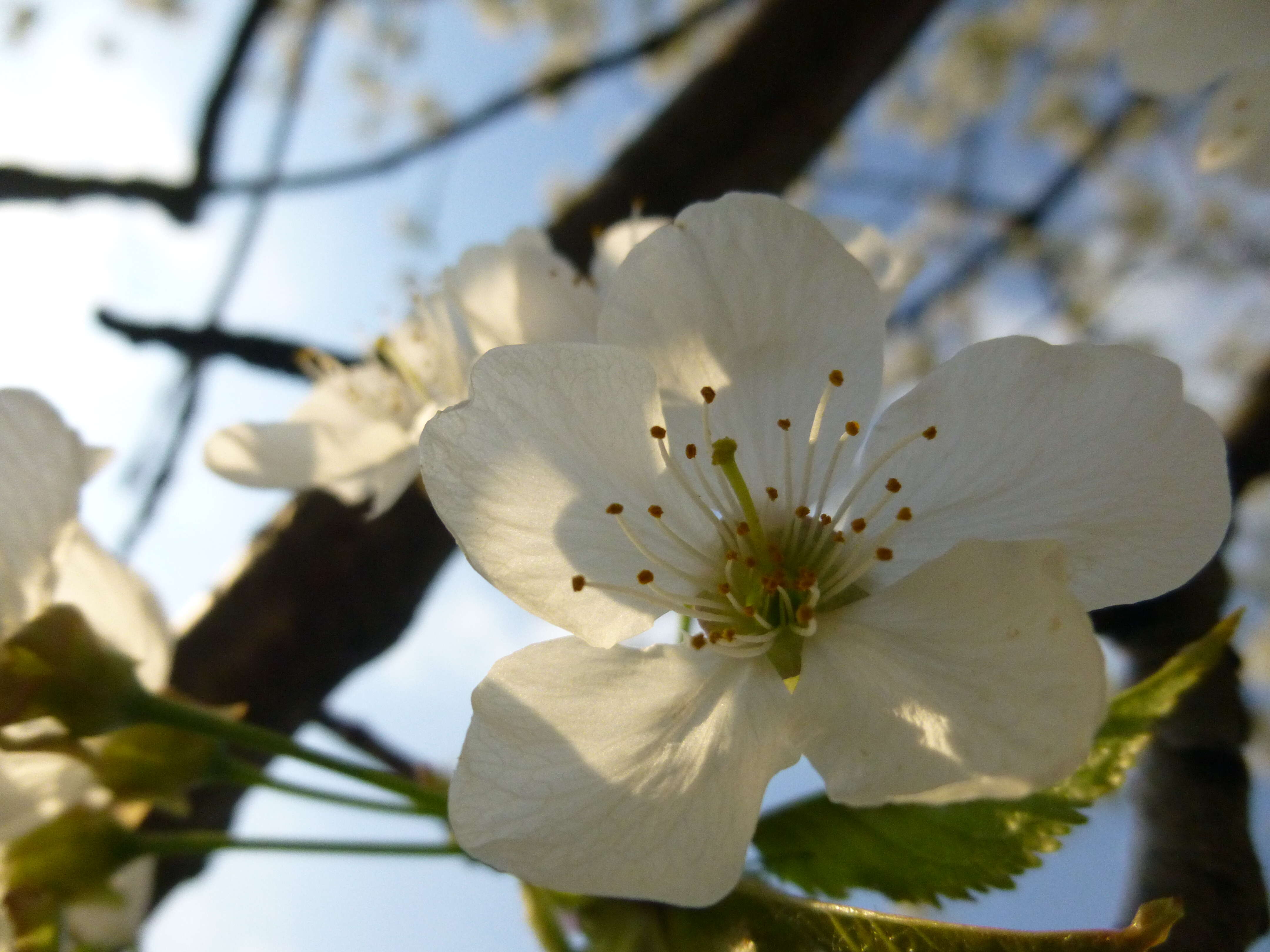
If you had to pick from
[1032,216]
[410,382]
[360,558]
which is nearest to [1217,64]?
[410,382]

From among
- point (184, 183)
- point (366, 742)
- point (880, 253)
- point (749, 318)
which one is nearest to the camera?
point (749, 318)

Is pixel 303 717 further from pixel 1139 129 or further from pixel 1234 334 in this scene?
pixel 1234 334

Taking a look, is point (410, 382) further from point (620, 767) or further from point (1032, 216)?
point (1032, 216)

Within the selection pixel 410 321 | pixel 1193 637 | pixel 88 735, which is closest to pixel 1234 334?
pixel 1193 637

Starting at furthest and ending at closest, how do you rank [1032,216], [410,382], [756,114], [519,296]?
[1032,216], [756,114], [410,382], [519,296]

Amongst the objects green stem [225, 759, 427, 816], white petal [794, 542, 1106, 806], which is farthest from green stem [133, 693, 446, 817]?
white petal [794, 542, 1106, 806]

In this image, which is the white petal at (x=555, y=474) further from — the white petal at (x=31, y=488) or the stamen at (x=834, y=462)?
the white petal at (x=31, y=488)
